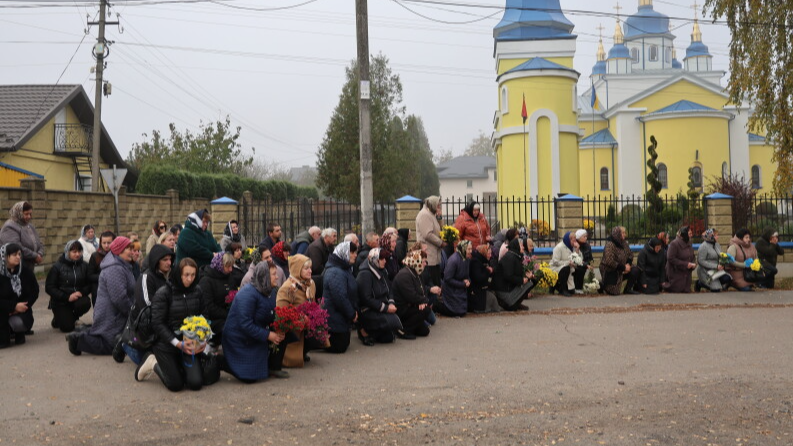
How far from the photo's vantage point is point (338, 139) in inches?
1896

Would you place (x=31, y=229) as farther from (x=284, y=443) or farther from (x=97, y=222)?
(x=97, y=222)

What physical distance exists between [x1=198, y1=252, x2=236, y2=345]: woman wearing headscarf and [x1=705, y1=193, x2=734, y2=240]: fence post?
48.4 feet

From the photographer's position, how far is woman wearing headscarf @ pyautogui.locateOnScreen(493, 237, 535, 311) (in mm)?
13805

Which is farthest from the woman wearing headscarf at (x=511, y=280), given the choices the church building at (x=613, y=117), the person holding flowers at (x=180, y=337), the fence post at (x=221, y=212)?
the church building at (x=613, y=117)

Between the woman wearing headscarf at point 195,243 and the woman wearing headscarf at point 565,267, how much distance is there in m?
7.78

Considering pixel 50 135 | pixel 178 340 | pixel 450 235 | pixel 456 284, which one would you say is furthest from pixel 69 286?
pixel 50 135

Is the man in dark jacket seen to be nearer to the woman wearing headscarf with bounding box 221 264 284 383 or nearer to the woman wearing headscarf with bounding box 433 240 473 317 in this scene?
the woman wearing headscarf with bounding box 433 240 473 317

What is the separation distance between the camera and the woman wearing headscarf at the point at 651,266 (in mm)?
16328

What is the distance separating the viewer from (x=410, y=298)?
1104 centimetres

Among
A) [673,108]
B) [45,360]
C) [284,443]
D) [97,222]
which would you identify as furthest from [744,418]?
[673,108]

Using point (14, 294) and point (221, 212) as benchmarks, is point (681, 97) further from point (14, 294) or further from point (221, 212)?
point (14, 294)

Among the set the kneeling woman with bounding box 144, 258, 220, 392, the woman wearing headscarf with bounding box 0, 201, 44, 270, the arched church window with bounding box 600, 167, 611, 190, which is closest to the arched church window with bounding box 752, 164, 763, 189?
the arched church window with bounding box 600, 167, 611, 190

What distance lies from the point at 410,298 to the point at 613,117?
47.9 metres

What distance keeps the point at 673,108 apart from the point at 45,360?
47.0 metres
